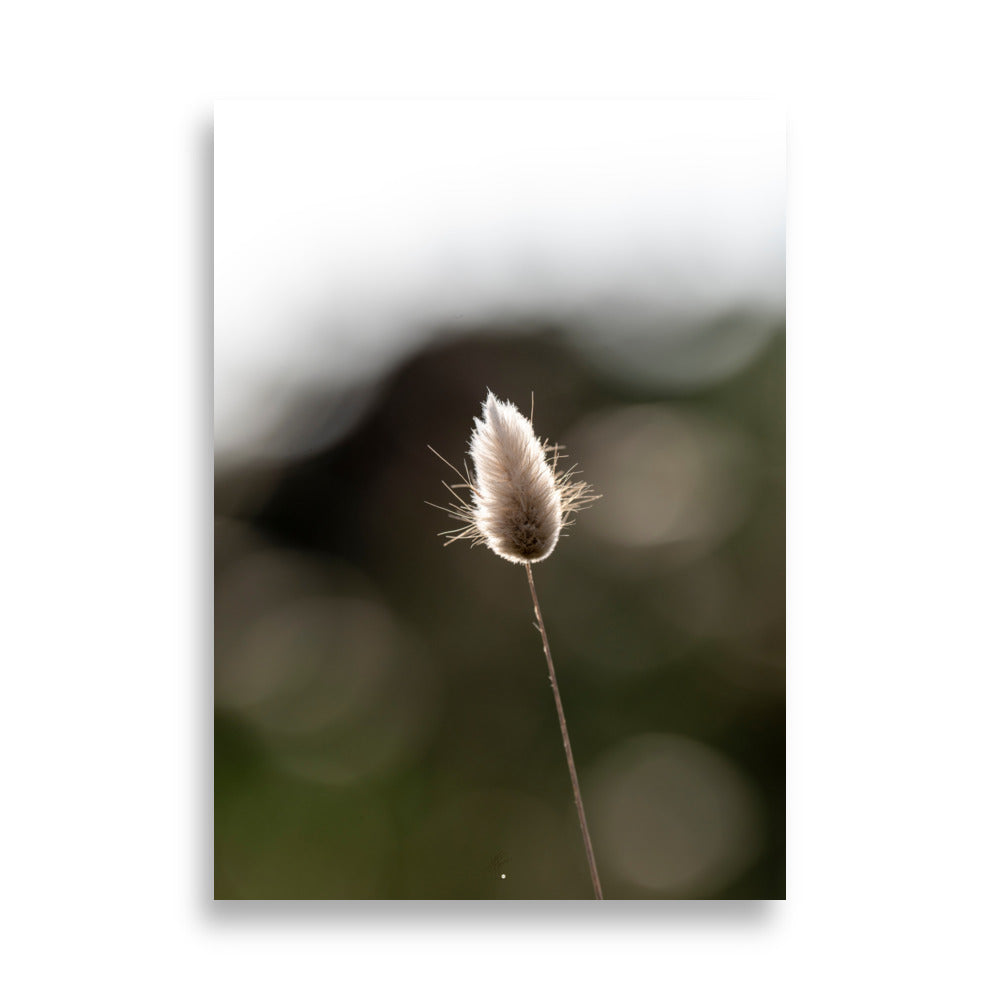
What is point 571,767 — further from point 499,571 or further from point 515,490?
point 515,490

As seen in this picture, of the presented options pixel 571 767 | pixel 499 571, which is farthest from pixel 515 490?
pixel 571 767

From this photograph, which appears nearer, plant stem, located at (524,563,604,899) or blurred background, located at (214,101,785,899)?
plant stem, located at (524,563,604,899)

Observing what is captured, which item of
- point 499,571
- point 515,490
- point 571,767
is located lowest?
point 571,767

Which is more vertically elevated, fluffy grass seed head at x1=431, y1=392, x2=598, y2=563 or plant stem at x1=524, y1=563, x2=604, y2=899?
fluffy grass seed head at x1=431, y1=392, x2=598, y2=563

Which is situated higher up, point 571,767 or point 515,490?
point 515,490

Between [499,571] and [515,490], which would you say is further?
[499,571]
